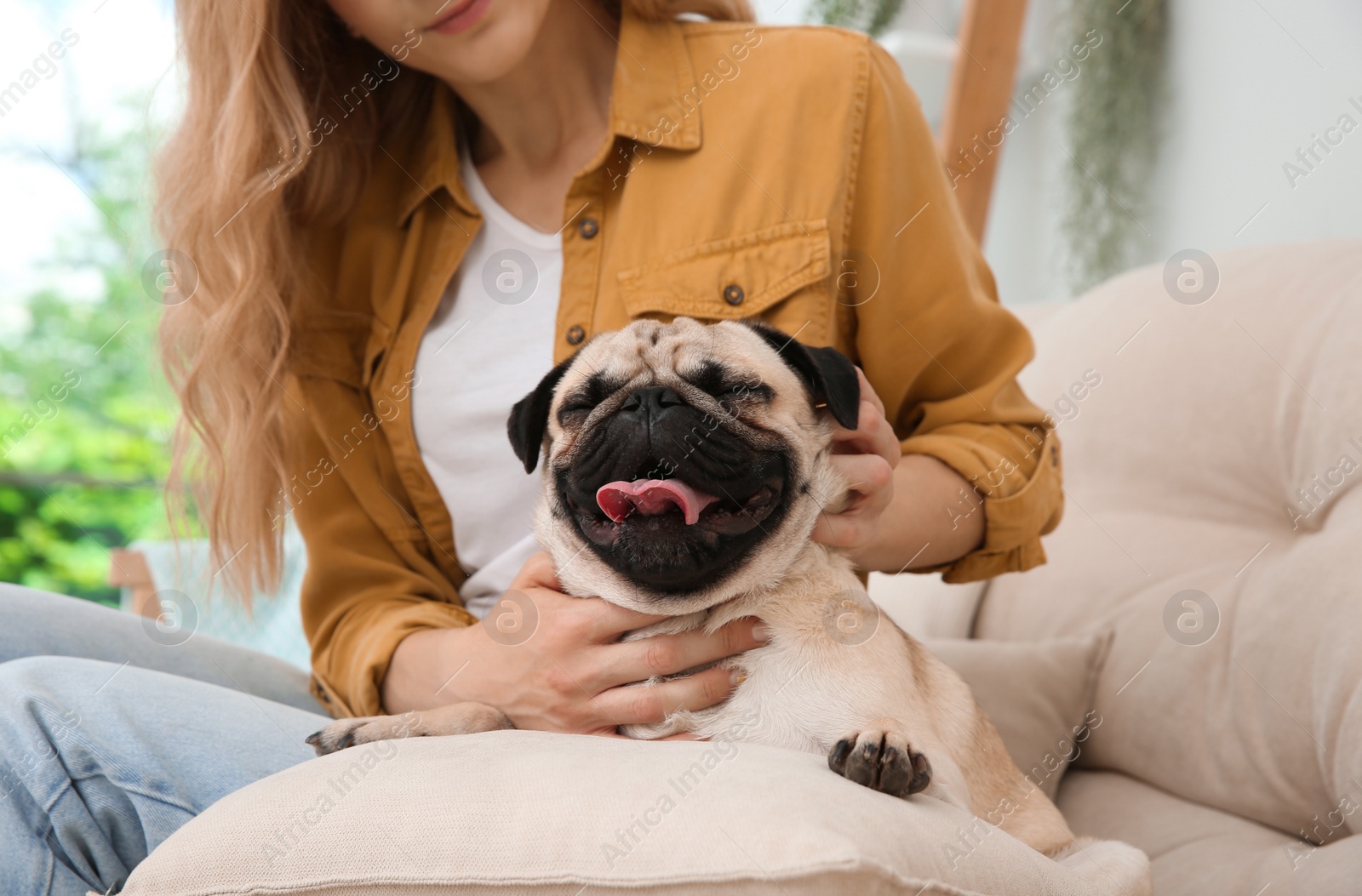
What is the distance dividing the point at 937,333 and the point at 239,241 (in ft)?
4.25

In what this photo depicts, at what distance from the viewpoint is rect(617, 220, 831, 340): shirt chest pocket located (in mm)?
1676

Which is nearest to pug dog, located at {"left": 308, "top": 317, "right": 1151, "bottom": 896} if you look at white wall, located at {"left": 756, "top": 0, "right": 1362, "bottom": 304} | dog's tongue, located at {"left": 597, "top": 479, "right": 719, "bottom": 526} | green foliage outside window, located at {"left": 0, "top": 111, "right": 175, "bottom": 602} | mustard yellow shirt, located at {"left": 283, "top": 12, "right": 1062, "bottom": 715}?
dog's tongue, located at {"left": 597, "top": 479, "right": 719, "bottom": 526}

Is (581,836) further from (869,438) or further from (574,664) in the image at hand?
(869,438)

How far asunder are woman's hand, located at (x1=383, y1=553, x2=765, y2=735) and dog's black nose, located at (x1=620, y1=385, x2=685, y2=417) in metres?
0.31

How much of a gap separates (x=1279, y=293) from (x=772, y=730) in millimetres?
1308

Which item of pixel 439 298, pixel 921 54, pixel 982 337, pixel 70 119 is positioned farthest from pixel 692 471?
pixel 70 119

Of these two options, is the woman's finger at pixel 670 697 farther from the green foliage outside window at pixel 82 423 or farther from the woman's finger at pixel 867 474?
the green foliage outside window at pixel 82 423

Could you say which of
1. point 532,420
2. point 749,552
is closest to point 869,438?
point 749,552

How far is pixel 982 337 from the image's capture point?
1722 mm

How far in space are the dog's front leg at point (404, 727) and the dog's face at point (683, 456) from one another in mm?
242

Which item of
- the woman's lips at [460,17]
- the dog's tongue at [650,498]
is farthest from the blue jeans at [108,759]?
the woman's lips at [460,17]

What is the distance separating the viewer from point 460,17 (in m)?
1.63

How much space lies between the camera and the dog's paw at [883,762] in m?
1.08

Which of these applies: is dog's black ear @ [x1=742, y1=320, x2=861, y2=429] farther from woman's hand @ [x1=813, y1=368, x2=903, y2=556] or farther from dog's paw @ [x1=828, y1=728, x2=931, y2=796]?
dog's paw @ [x1=828, y1=728, x2=931, y2=796]
